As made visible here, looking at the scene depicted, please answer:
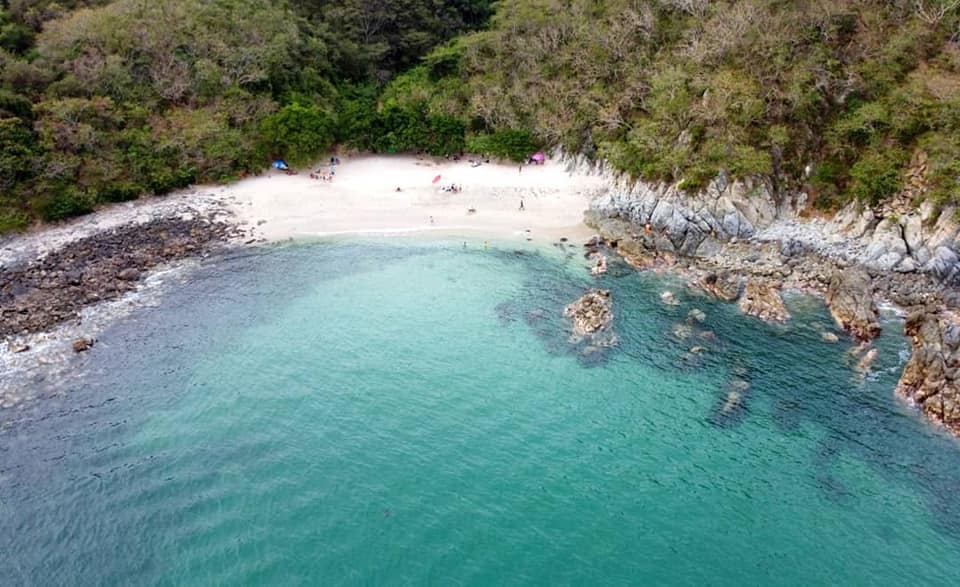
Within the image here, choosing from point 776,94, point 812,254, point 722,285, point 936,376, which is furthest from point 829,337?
point 776,94

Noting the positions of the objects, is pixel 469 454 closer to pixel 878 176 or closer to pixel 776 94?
pixel 878 176

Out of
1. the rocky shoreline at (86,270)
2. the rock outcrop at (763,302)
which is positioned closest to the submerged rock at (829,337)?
the rock outcrop at (763,302)

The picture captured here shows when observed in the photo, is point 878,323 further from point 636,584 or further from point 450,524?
point 450,524

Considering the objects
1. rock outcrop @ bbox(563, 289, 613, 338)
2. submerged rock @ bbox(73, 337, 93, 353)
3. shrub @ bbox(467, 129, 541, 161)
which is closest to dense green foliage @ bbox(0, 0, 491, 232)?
shrub @ bbox(467, 129, 541, 161)

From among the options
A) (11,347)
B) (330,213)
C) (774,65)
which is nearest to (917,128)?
(774,65)

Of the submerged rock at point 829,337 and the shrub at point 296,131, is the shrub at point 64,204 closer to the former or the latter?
the shrub at point 296,131

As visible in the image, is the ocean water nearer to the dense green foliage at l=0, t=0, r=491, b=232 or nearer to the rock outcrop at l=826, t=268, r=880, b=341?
the rock outcrop at l=826, t=268, r=880, b=341
